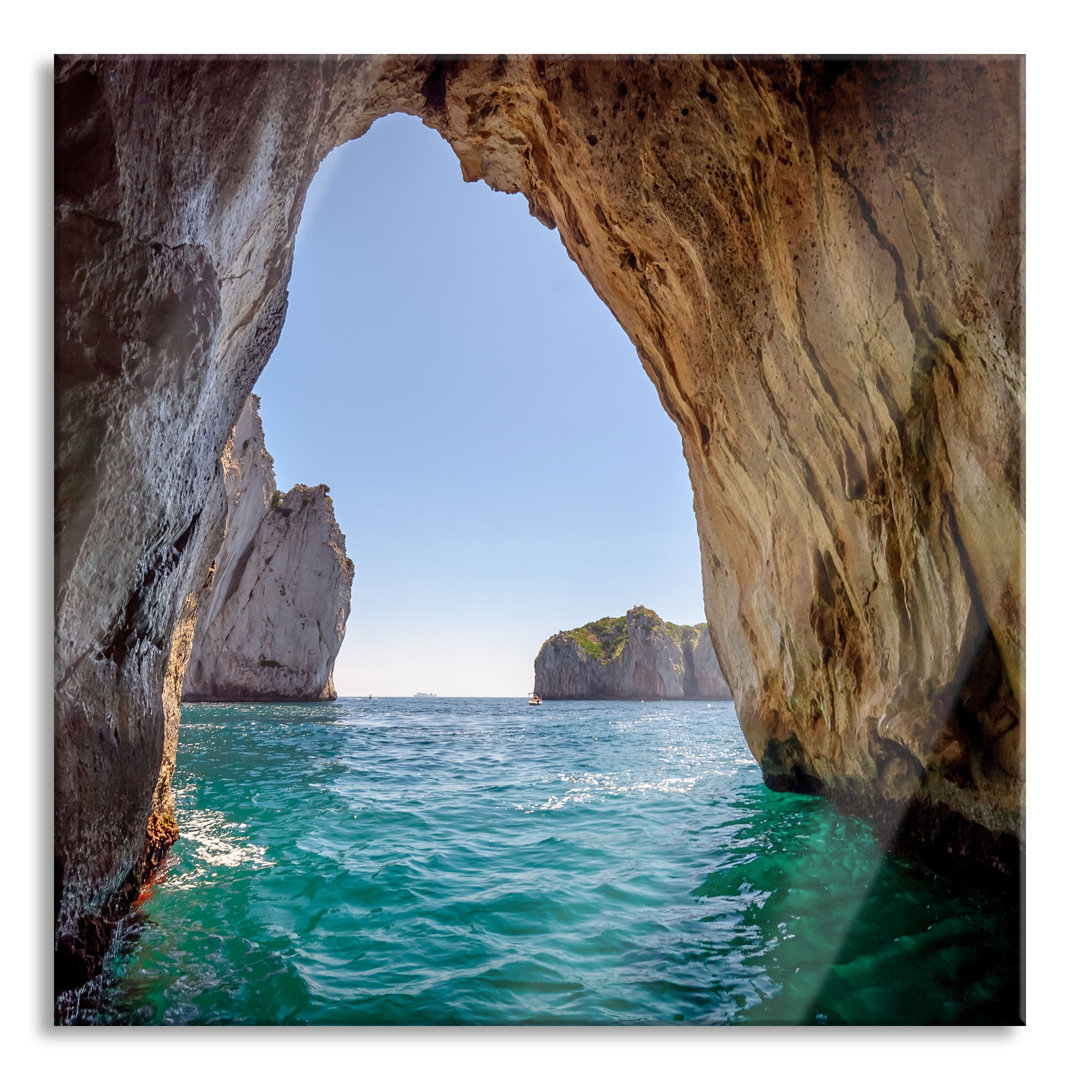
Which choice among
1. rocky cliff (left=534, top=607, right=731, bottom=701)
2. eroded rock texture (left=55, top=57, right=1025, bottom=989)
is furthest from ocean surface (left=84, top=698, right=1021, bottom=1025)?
rocky cliff (left=534, top=607, right=731, bottom=701)

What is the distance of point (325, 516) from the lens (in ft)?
134

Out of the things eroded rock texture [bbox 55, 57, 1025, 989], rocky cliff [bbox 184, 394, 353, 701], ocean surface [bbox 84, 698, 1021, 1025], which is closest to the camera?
eroded rock texture [bbox 55, 57, 1025, 989]

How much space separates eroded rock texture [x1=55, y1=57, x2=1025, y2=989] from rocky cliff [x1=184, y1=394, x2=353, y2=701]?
3334cm

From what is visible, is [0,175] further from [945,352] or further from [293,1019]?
[945,352]

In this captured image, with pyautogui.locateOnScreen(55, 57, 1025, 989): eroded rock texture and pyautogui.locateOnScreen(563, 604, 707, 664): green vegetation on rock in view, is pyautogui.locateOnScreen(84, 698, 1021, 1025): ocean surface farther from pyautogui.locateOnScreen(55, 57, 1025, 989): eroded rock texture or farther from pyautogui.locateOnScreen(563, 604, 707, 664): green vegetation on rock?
pyautogui.locateOnScreen(563, 604, 707, 664): green vegetation on rock

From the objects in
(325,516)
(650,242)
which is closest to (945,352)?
(650,242)

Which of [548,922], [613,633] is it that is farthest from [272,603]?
[613,633]

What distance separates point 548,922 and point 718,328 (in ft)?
17.9

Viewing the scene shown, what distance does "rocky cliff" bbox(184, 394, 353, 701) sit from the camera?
3625 centimetres

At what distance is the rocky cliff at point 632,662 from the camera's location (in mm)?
62469

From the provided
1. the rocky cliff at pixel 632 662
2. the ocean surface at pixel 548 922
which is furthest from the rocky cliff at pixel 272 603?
the rocky cliff at pixel 632 662

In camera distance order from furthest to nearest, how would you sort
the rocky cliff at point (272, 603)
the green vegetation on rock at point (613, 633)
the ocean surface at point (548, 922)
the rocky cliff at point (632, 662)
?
1. the green vegetation on rock at point (613, 633)
2. the rocky cliff at point (632, 662)
3. the rocky cliff at point (272, 603)
4. the ocean surface at point (548, 922)

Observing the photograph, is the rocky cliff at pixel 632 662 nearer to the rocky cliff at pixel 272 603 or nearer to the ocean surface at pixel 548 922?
the rocky cliff at pixel 272 603

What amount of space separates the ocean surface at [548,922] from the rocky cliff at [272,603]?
3195 centimetres
